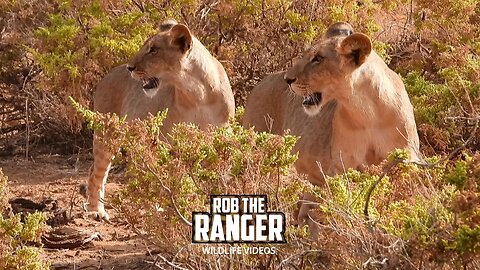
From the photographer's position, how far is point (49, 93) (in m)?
13.1

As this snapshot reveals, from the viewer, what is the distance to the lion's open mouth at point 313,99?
752 centimetres

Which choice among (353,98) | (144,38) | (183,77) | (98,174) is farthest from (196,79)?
(144,38)

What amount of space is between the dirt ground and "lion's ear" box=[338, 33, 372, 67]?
1.90 m

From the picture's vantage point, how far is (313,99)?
754 centimetres

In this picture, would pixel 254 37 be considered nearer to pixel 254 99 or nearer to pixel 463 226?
pixel 254 99

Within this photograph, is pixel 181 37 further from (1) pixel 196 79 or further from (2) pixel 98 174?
(2) pixel 98 174

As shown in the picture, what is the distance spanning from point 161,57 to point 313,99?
6.74ft

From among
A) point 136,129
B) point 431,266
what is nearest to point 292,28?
point 136,129

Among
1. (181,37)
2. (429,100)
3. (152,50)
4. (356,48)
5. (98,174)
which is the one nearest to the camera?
(356,48)

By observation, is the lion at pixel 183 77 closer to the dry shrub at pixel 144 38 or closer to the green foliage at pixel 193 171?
the dry shrub at pixel 144 38

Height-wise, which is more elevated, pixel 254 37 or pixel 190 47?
pixel 254 37

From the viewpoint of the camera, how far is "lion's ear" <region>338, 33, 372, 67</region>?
23.8 feet

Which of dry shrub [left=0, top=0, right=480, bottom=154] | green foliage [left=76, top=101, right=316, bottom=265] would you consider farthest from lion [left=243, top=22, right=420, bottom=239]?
dry shrub [left=0, top=0, right=480, bottom=154]

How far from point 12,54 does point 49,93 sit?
78cm
